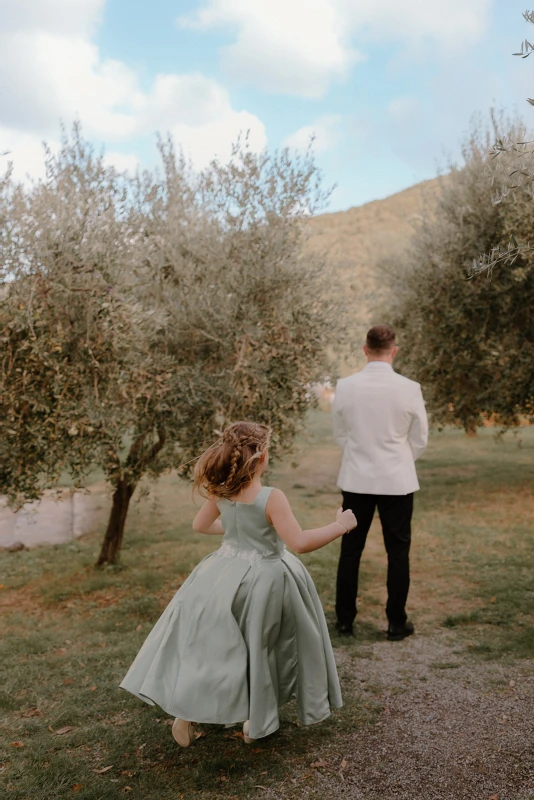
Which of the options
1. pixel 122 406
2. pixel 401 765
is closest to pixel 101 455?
pixel 122 406

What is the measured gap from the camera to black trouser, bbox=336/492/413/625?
575cm

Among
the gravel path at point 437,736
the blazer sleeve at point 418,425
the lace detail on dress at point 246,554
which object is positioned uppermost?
the blazer sleeve at point 418,425

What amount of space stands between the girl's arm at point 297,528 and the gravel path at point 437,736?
3.88 ft

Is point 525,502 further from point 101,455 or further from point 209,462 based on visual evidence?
point 209,462

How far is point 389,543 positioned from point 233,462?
2.47 m

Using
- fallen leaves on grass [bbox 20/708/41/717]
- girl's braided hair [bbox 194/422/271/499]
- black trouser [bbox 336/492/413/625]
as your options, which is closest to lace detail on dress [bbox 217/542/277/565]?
girl's braided hair [bbox 194/422/271/499]

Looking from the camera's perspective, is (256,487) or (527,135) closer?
(256,487)

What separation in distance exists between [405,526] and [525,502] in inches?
287

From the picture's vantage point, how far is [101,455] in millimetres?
6863

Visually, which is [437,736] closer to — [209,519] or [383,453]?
[209,519]

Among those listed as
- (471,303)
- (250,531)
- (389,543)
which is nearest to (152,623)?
(389,543)

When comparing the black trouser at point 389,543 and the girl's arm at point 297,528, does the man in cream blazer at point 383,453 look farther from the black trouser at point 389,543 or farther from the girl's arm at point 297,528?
the girl's arm at point 297,528

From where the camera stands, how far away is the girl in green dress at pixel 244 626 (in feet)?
12.1

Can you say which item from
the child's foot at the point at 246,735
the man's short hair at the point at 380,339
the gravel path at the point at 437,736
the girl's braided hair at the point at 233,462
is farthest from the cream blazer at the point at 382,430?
the child's foot at the point at 246,735
